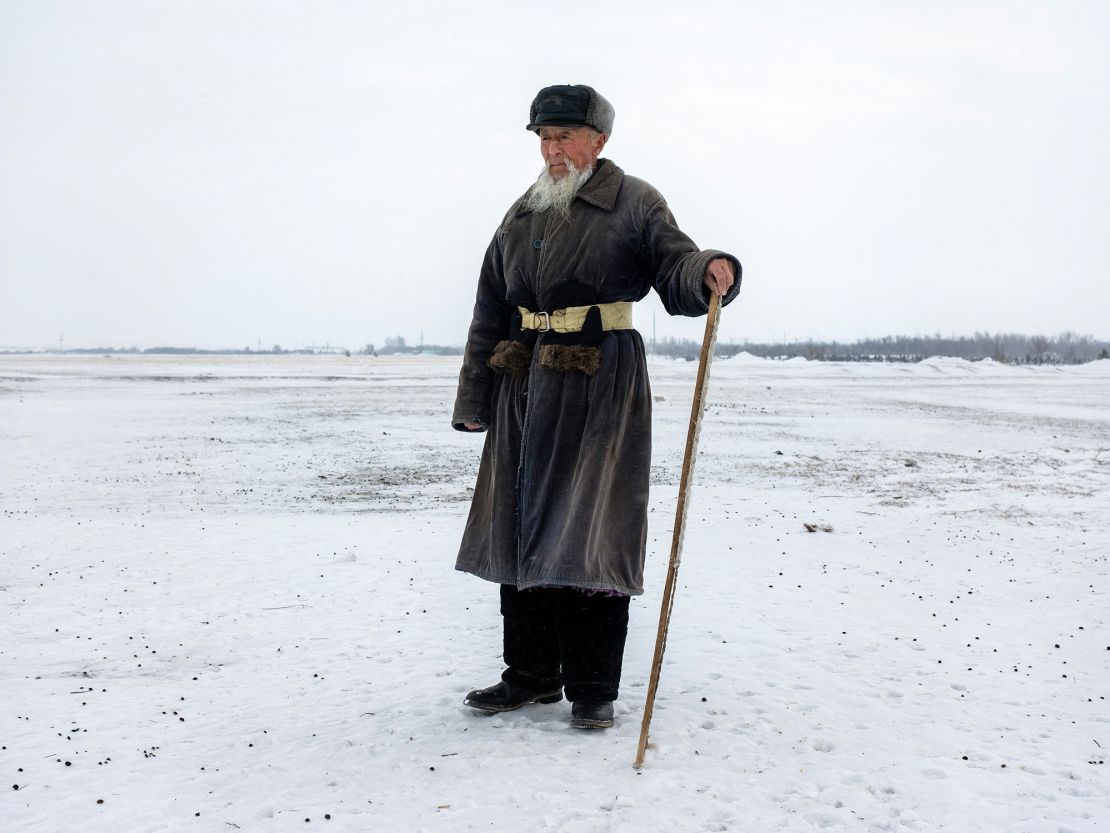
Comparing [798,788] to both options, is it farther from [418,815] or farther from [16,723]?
[16,723]

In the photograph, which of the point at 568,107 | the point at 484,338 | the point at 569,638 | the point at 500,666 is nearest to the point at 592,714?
the point at 569,638

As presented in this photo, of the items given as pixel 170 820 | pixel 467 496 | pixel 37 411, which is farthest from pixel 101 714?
pixel 37 411

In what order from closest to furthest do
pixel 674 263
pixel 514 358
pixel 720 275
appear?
pixel 720 275
pixel 674 263
pixel 514 358

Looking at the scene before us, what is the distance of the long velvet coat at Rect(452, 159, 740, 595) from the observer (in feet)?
10.8

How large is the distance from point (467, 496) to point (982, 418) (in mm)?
13313

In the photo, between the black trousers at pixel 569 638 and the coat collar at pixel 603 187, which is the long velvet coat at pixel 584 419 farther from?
the black trousers at pixel 569 638

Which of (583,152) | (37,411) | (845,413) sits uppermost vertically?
(583,152)

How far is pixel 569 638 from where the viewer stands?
11.3 feet

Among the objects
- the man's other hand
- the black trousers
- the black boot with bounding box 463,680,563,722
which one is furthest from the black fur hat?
the black boot with bounding box 463,680,563,722

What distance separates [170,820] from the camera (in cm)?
267

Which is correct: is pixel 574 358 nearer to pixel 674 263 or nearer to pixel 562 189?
pixel 674 263

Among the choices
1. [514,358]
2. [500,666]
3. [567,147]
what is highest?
[567,147]

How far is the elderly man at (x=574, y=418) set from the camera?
3.31m

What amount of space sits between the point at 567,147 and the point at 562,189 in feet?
0.50
